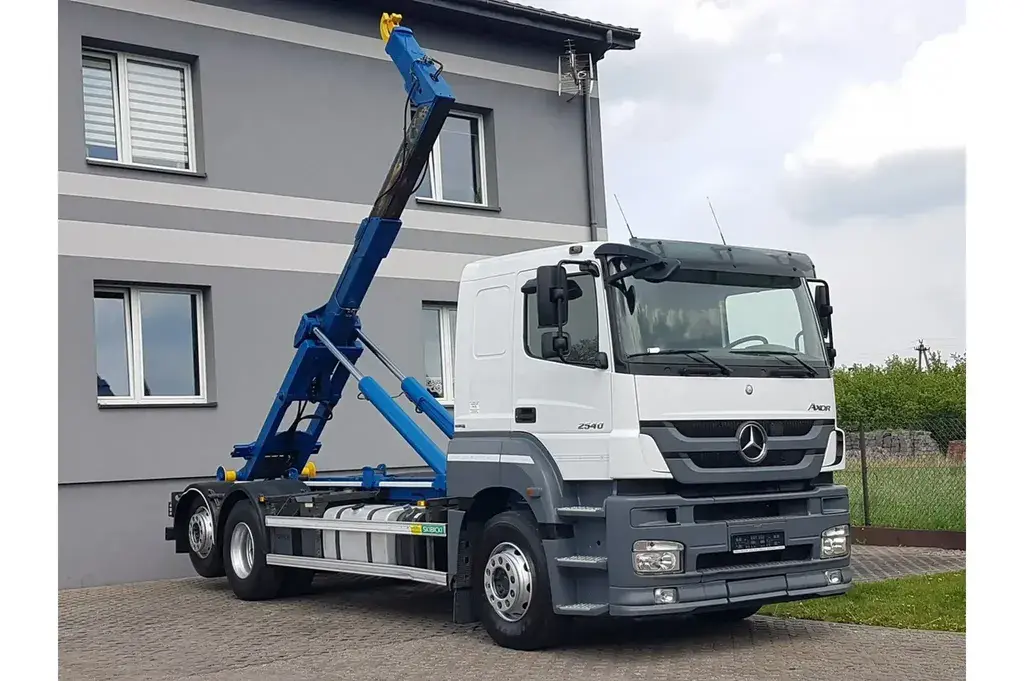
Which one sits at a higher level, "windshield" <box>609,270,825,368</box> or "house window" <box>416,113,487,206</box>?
"house window" <box>416,113,487,206</box>

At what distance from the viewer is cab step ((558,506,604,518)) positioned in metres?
8.84

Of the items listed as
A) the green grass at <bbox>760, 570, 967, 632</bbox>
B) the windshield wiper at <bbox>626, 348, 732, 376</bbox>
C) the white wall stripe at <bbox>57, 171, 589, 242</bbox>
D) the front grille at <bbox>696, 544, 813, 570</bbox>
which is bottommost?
the green grass at <bbox>760, 570, 967, 632</bbox>

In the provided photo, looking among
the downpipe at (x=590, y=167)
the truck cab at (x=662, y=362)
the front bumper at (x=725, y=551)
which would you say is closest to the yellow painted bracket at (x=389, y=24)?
the truck cab at (x=662, y=362)

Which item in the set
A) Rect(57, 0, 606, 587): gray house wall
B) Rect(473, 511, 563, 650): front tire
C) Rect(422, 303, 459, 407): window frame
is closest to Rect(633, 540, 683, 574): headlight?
Rect(473, 511, 563, 650): front tire

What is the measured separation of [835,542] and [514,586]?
8.23 ft

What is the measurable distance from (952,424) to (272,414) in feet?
27.8

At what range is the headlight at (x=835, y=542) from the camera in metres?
9.60

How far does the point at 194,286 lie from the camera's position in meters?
15.4

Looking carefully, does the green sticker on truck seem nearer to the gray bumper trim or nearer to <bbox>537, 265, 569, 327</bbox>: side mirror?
the gray bumper trim

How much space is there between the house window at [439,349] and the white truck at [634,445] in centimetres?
689

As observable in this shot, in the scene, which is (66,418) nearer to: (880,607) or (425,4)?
(425,4)

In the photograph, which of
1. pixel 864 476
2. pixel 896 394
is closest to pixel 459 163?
pixel 864 476

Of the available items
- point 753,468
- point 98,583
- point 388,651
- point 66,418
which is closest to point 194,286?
point 66,418

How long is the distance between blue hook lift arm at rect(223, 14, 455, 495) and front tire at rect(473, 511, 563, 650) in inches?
64.6
